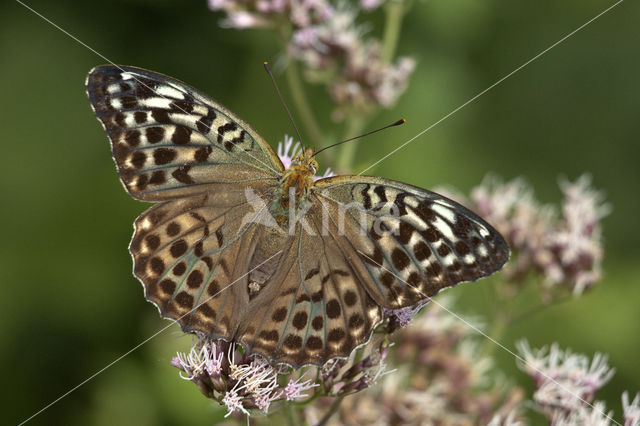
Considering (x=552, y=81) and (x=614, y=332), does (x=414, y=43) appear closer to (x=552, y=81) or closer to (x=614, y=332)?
(x=552, y=81)

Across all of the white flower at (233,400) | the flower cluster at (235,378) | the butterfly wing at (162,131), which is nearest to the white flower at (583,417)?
the flower cluster at (235,378)

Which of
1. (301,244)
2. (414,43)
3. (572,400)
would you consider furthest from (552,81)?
(301,244)

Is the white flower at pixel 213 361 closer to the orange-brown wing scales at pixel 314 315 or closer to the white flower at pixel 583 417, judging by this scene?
the orange-brown wing scales at pixel 314 315

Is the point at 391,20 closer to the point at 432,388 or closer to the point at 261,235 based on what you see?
the point at 261,235

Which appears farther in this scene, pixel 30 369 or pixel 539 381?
pixel 30 369

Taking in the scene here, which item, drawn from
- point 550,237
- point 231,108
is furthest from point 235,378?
point 231,108

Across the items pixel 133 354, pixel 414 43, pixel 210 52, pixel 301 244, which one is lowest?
pixel 301 244

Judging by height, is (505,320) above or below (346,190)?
below
